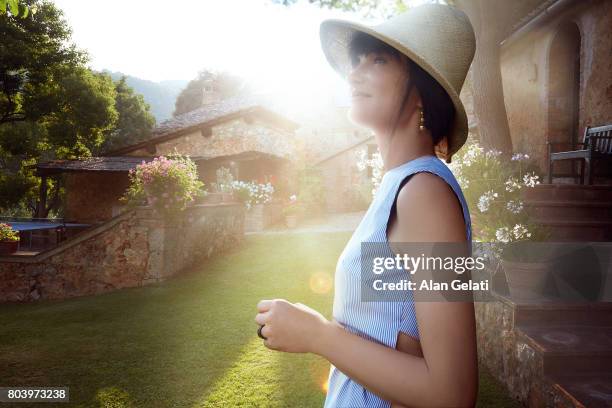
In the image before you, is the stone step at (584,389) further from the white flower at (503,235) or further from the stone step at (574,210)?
the stone step at (574,210)

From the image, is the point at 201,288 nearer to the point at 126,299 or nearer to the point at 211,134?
the point at 126,299

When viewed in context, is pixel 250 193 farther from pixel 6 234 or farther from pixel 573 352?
pixel 573 352

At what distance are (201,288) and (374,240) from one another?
727 centimetres

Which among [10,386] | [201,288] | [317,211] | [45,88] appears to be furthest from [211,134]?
[10,386]

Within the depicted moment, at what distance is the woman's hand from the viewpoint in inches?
37.7

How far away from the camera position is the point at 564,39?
8719mm

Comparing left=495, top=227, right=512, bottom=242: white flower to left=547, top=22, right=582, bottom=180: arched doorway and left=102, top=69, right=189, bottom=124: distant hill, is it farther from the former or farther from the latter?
left=102, top=69, right=189, bottom=124: distant hill

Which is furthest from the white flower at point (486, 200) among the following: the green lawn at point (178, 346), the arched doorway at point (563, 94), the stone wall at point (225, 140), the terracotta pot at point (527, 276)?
the stone wall at point (225, 140)

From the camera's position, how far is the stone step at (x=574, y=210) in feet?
17.0

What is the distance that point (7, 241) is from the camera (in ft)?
37.4

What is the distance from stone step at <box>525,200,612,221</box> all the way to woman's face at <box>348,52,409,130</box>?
15.9 feet

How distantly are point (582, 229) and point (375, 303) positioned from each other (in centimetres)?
525

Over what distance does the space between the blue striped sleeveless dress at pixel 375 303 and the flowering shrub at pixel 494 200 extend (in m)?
3.30

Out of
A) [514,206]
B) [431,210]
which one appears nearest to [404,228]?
[431,210]
